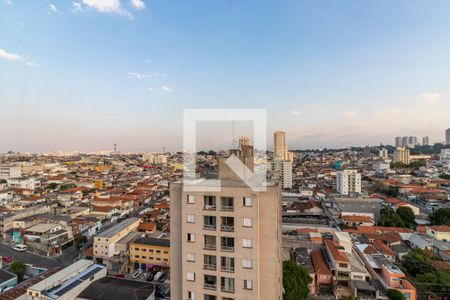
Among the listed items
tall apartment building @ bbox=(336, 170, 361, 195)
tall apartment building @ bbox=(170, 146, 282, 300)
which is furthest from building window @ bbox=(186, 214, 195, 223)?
tall apartment building @ bbox=(336, 170, 361, 195)

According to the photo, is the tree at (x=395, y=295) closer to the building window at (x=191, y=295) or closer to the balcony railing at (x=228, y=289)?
the balcony railing at (x=228, y=289)

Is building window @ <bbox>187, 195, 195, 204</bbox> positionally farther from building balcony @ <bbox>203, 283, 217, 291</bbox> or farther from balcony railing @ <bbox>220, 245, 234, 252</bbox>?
building balcony @ <bbox>203, 283, 217, 291</bbox>

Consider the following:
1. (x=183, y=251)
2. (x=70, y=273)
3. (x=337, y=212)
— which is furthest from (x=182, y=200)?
(x=337, y=212)

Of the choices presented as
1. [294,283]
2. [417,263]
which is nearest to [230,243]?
[294,283]

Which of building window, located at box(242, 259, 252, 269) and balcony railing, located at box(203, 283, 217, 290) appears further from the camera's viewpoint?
A: balcony railing, located at box(203, 283, 217, 290)

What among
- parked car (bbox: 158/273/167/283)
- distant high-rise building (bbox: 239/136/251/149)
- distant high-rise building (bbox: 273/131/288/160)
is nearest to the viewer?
distant high-rise building (bbox: 239/136/251/149)

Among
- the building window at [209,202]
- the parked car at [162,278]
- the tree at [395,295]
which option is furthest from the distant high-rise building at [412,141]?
the building window at [209,202]
